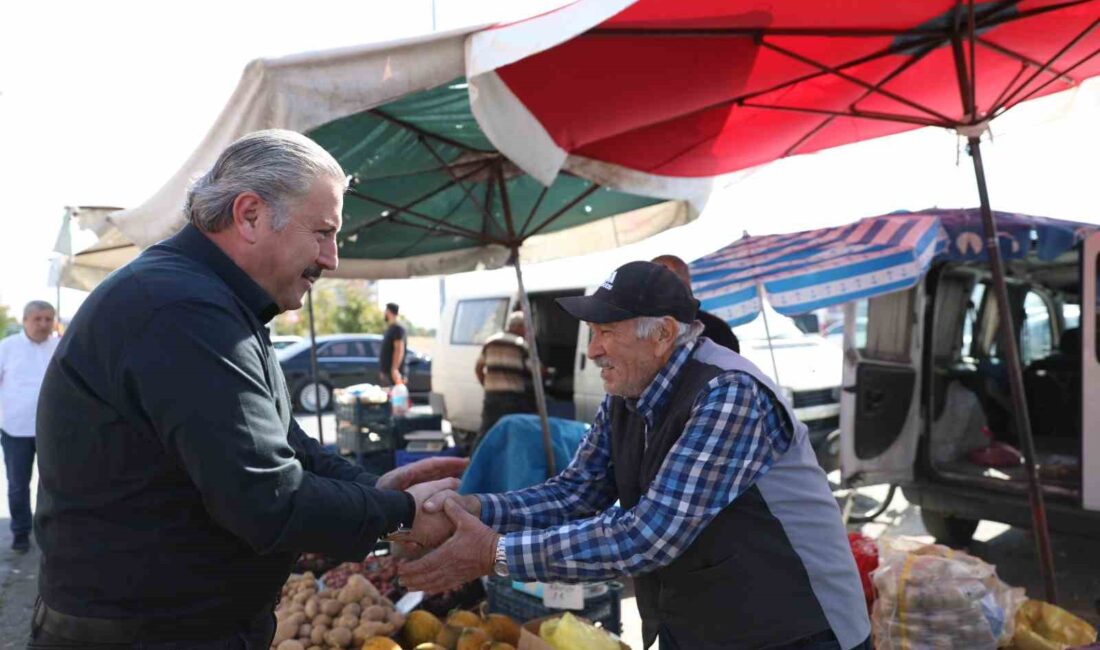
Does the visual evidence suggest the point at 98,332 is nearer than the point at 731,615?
Yes

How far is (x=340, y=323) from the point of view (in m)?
A: 37.5

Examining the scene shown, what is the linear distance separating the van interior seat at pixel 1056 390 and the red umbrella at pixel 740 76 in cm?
276

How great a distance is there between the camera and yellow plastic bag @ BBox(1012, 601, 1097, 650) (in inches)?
132

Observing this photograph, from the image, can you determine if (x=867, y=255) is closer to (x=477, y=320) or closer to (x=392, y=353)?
(x=477, y=320)

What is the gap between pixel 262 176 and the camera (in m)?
1.68

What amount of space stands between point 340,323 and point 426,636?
35.0 m

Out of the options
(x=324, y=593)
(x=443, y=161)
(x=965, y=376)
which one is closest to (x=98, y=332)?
(x=324, y=593)

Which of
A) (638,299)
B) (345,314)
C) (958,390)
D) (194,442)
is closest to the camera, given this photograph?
(194,442)

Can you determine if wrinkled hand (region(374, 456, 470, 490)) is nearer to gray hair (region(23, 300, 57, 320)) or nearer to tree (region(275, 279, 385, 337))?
gray hair (region(23, 300, 57, 320))

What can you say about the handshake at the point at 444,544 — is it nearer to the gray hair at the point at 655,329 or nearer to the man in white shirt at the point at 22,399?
the gray hair at the point at 655,329

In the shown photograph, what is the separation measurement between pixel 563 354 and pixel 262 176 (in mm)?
8988

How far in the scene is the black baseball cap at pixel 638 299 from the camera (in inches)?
85.6

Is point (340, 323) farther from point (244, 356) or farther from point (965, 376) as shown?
point (244, 356)

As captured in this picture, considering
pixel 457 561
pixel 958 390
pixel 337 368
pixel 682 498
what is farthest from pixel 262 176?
pixel 337 368
